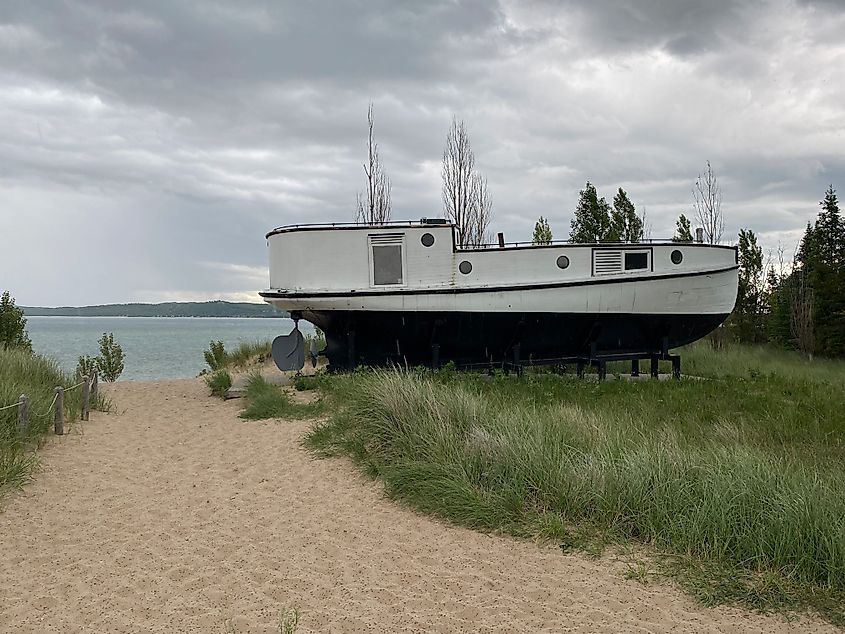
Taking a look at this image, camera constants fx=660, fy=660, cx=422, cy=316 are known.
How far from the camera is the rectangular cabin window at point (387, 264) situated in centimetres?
1304

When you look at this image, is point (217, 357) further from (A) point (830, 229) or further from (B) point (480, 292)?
(A) point (830, 229)

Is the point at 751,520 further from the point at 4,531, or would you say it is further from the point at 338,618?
the point at 4,531

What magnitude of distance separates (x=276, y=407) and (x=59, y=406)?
124 inches

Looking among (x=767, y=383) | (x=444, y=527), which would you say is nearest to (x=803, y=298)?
(x=767, y=383)

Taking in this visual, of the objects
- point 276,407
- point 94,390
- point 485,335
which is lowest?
point 276,407

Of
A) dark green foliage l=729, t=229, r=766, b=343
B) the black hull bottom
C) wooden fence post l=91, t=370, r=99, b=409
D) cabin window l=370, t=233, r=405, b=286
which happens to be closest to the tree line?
dark green foliage l=729, t=229, r=766, b=343

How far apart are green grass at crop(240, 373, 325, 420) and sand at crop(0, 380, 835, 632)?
2.87 meters

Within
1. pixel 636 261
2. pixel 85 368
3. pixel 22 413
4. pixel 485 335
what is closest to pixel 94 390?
pixel 22 413

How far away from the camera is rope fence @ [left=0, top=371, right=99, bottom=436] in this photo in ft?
26.1

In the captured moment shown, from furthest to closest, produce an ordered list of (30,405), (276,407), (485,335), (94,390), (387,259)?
(485,335), (387,259), (94,390), (276,407), (30,405)

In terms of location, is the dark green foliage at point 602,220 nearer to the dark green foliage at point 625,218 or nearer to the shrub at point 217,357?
the dark green foliage at point 625,218

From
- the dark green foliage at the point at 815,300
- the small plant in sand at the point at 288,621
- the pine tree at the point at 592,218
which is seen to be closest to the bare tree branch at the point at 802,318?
the dark green foliage at the point at 815,300

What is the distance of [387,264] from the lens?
13055 millimetres

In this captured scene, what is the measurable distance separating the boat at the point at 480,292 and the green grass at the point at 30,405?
13.2 ft
